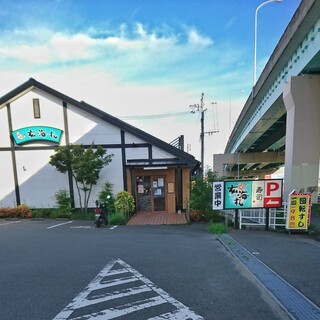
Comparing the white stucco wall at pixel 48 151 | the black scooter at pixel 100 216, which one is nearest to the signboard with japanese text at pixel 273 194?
the white stucco wall at pixel 48 151

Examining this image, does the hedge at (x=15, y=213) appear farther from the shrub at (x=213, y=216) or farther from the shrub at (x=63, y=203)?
the shrub at (x=213, y=216)

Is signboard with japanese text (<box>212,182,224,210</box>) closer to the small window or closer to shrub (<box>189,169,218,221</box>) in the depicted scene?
shrub (<box>189,169,218,221</box>)

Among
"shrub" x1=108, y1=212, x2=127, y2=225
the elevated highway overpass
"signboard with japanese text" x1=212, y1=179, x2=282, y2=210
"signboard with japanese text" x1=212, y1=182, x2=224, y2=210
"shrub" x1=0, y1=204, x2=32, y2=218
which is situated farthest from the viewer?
"shrub" x1=0, y1=204, x2=32, y2=218

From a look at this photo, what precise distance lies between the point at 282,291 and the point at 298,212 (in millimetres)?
5138

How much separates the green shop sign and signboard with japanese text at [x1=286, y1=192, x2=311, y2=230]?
11.9 metres

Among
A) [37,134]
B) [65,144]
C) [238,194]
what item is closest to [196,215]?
[238,194]

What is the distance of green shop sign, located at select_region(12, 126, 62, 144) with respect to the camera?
12.5 meters

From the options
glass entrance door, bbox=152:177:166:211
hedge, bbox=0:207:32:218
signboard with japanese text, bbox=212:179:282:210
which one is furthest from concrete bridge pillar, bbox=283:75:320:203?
hedge, bbox=0:207:32:218

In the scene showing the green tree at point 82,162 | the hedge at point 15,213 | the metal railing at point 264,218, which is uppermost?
the green tree at point 82,162

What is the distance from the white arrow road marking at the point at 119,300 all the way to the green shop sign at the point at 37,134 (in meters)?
10.7

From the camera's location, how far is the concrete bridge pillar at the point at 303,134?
27.9ft

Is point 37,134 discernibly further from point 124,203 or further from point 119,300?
point 119,300

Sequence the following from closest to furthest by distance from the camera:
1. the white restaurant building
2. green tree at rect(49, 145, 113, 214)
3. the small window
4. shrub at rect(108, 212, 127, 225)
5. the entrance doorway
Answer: shrub at rect(108, 212, 127, 225)
green tree at rect(49, 145, 113, 214)
the white restaurant building
the small window
the entrance doorway

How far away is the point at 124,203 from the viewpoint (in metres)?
11.4
